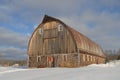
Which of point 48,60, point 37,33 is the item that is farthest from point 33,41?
point 48,60

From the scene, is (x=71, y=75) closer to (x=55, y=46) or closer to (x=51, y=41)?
(x=55, y=46)

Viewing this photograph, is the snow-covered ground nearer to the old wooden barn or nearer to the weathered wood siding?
the old wooden barn

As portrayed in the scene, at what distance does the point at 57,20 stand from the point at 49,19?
1559mm

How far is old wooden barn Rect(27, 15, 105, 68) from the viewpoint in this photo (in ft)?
101

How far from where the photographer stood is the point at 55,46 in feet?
106

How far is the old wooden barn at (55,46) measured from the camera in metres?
30.8

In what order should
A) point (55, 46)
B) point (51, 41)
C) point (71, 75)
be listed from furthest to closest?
point (51, 41)
point (55, 46)
point (71, 75)

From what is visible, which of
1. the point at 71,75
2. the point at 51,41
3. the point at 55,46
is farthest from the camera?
the point at 51,41

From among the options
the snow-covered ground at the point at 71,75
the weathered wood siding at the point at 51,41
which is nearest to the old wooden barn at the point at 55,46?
the weathered wood siding at the point at 51,41

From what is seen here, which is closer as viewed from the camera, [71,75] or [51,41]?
[71,75]

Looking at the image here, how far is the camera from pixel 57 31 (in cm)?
3225

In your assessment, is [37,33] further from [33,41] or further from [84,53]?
[84,53]

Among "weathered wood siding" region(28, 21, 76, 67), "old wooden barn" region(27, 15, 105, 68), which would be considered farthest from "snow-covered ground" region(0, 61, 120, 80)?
"weathered wood siding" region(28, 21, 76, 67)

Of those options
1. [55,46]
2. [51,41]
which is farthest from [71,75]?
[51,41]
